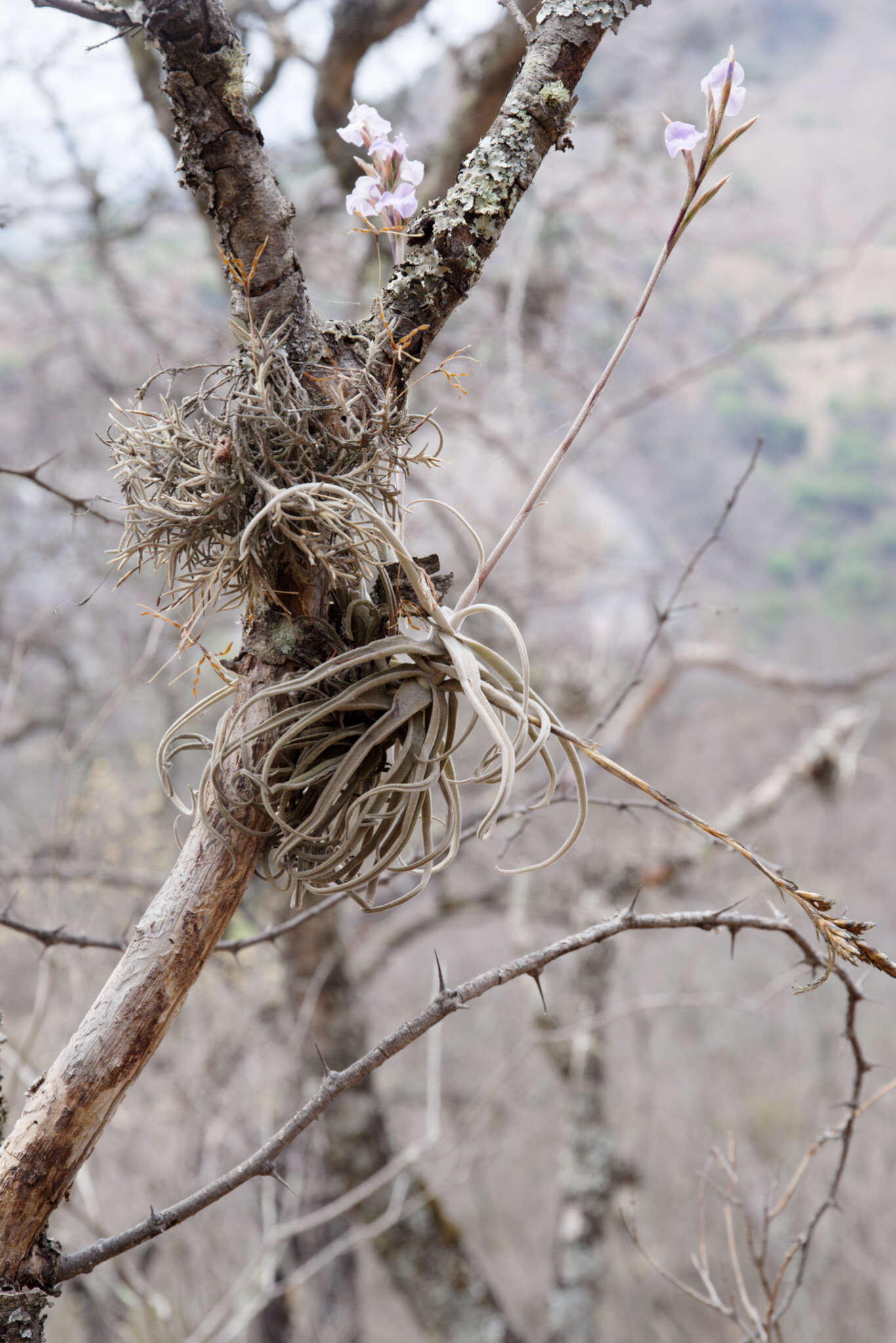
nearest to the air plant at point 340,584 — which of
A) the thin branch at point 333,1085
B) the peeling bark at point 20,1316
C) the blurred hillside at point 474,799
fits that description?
the thin branch at point 333,1085

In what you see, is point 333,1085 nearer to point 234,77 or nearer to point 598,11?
point 234,77

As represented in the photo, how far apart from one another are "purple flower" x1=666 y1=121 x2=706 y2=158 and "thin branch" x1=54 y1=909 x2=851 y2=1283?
1.81 feet

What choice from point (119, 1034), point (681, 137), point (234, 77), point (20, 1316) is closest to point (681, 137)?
point (681, 137)

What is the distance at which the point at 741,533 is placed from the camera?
10.3 meters

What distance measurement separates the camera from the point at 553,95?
73cm

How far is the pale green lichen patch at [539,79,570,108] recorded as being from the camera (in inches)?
29.0

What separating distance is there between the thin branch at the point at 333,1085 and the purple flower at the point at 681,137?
55cm

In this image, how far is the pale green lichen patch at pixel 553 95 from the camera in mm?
735

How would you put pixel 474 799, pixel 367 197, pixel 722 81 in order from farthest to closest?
pixel 474 799
pixel 367 197
pixel 722 81

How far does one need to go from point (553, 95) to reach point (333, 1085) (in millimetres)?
771

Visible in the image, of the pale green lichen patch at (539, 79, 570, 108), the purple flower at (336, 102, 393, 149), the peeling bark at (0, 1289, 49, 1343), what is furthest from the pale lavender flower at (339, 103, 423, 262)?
the peeling bark at (0, 1289, 49, 1343)

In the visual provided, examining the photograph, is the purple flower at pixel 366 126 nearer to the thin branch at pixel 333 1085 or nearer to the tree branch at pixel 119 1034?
the tree branch at pixel 119 1034

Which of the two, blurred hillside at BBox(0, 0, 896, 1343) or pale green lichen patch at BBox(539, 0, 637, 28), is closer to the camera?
pale green lichen patch at BBox(539, 0, 637, 28)

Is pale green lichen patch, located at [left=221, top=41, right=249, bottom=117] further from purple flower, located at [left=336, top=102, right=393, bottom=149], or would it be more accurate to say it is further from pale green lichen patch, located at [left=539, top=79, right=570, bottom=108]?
pale green lichen patch, located at [left=539, top=79, right=570, bottom=108]
